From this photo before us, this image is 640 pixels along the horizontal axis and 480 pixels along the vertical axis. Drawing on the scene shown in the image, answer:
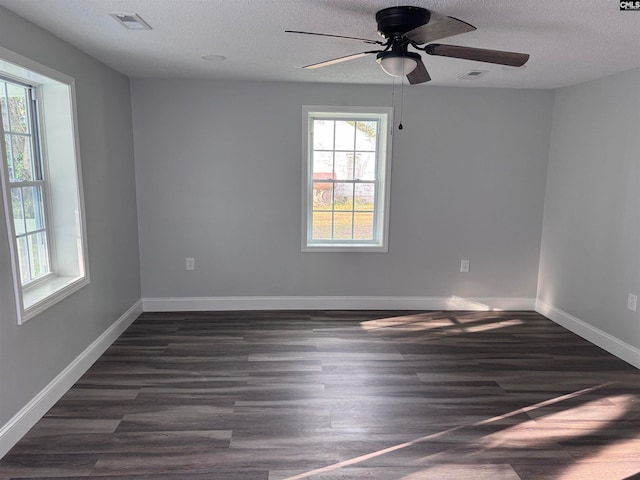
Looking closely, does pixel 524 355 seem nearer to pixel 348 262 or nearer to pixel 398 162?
pixel 348 262

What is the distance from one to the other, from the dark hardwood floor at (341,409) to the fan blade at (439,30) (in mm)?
2153

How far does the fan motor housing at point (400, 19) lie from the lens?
2.13 metres

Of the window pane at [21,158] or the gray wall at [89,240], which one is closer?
the gray wall at [89,240]

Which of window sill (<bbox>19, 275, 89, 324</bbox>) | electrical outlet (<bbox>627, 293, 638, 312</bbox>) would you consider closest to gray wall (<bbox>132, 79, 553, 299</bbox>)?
electrical outlet (<bbox>627, 293, 638, 312</bbox>)

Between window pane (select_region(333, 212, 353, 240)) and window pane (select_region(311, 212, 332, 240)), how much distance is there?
0.22 ft

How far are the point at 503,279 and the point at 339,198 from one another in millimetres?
2020

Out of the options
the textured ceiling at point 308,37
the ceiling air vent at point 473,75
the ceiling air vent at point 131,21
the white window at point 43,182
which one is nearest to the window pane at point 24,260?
the white window at point 43,182

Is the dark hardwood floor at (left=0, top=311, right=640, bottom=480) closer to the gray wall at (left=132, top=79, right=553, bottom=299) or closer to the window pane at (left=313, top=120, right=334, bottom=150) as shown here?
the gray wall at (left=132, top=79, right=553, bottom=299)

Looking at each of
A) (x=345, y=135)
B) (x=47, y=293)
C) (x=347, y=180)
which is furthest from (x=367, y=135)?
(x=47, y=293)

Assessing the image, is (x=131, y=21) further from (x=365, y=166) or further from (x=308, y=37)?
(x=365, y=166)

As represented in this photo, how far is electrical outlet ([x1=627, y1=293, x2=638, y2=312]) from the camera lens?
11.1 feet

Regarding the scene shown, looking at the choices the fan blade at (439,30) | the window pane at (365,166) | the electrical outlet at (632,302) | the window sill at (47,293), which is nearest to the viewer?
the fan blade at (439,30)

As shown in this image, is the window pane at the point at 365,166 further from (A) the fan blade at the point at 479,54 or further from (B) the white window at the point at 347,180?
(A) the fan blade at the point at 479,54

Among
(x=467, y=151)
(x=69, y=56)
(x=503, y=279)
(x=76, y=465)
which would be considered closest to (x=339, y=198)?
(x=467, y=151)
